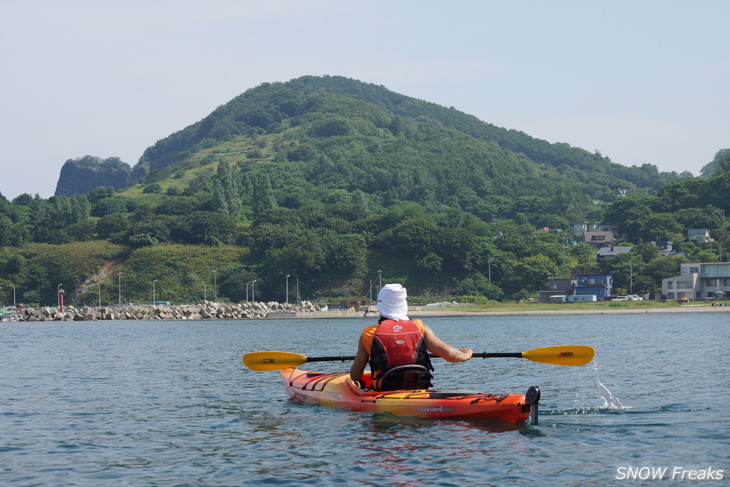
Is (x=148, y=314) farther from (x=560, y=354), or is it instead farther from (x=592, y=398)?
(x=560, y=354)

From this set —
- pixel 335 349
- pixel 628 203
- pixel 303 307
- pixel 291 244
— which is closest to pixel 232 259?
pixel 291 244

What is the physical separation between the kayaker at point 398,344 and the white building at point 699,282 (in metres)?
112

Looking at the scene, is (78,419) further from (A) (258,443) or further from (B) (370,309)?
(B) (370,309)

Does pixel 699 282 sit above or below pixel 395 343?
below

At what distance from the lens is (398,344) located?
15.4 m

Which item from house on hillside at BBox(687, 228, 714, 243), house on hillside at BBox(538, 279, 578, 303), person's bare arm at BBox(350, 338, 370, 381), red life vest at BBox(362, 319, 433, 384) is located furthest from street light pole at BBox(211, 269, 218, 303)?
red life vest at BBox(362, 319, 433, 384)

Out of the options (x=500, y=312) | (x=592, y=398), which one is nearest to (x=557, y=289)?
(x=500, y=312)

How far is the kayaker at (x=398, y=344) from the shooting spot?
1534cm

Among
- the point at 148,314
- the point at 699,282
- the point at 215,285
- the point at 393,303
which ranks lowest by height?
the point at 148,314

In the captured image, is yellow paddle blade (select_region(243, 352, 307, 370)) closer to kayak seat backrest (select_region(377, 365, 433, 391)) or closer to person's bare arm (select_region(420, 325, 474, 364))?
kayak seat backrest (select_region(377, 365, 433, 391))

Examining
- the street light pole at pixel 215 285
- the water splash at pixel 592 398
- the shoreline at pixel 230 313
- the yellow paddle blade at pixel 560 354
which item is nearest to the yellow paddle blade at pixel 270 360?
the yellow paddle blade at pixel 560 354

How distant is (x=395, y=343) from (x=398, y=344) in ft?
0.20

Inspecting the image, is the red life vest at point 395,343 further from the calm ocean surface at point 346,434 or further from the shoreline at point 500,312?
the shoreline at point 500,312

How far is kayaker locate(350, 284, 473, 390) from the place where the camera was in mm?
15336
